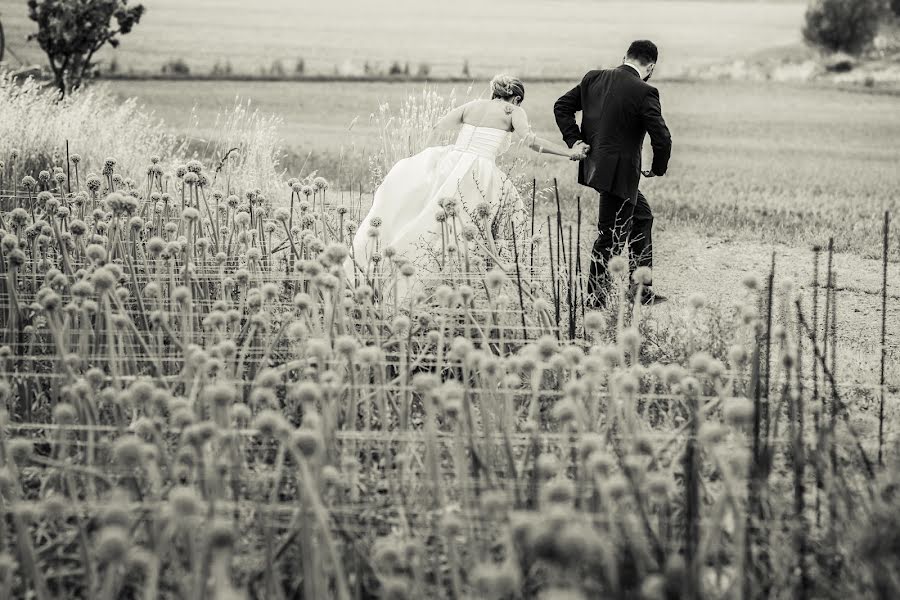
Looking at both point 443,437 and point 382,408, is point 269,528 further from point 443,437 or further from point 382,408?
point 443,437

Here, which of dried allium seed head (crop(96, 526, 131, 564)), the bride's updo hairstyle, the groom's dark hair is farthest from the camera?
the bride's updo hairstyle

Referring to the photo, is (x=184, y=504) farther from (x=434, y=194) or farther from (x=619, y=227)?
(x=619, y=227)

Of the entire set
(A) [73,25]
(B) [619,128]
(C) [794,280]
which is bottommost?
(C) [794,280]

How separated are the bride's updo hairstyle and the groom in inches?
11.2

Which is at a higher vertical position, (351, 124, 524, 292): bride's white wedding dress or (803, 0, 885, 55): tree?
(803, 0, 885, 55): tree

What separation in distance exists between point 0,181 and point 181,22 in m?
9.37

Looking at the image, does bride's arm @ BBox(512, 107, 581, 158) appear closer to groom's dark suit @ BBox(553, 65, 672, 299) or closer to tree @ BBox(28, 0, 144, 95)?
groom's dark suit @ BBox(553, 65, 672, 299)

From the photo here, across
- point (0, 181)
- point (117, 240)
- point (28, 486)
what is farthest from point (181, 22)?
point (28, 486)

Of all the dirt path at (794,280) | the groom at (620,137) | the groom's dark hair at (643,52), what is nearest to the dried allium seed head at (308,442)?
the dirt path at (794,280)

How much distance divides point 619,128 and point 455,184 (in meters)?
0.90

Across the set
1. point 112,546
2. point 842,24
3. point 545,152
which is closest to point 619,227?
point 545,152

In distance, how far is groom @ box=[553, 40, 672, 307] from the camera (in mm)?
4809

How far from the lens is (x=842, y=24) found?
18.2m

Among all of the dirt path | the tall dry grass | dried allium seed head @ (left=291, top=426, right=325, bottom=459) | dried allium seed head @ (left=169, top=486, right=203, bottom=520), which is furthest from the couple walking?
dried allium seed head @ (left=169, top=486, right=203, bottom=520)
